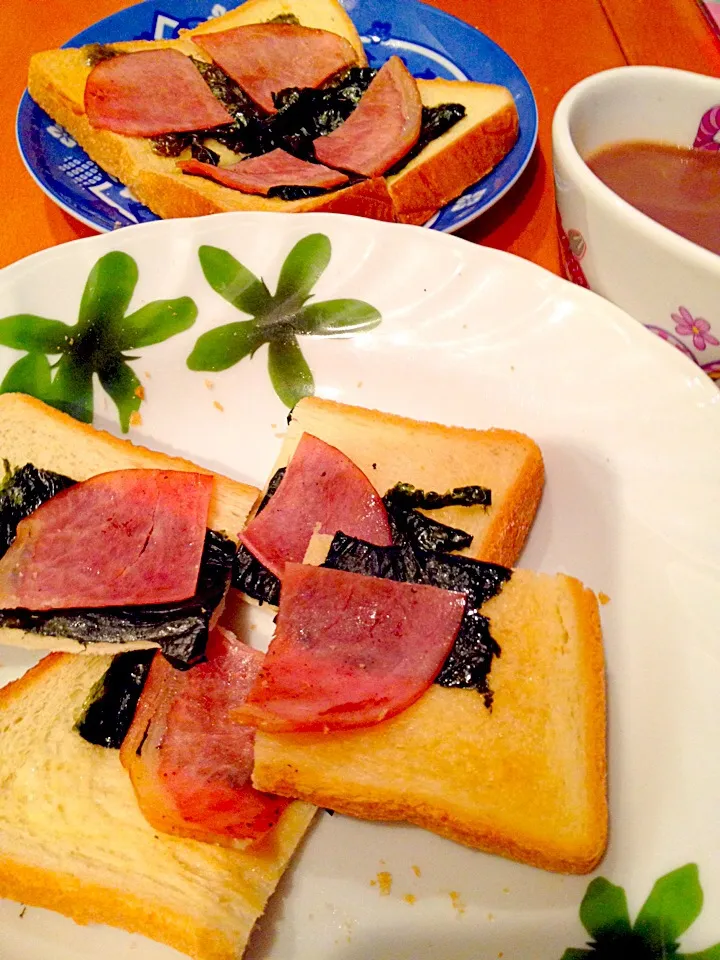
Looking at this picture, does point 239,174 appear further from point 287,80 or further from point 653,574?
point 653,574

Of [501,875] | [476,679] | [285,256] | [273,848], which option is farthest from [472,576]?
[285,256]

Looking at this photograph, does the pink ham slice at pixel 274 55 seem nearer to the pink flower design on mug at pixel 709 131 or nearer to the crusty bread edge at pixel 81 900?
the pink flower design on mug at pixel 709 131

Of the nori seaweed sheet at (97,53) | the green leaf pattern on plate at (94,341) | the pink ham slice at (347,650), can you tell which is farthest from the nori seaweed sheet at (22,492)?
the nori seaweed sheet at (97,53)

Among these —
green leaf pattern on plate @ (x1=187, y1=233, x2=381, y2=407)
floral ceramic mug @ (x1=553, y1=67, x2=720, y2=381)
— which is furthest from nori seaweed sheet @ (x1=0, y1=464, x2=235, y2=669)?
floral ceramic mug @ (x1=553, y1=67, x2=720, y2=381)

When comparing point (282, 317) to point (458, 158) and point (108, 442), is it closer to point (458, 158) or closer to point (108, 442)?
point (108, 442)

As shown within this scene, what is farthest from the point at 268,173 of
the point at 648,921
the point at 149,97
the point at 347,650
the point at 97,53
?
the point at 648,921

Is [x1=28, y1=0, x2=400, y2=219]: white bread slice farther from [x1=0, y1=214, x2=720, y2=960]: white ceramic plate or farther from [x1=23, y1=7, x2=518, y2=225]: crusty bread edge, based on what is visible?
[x1=0, y1=214, x2=720, y2=960]: white ceramic plate
